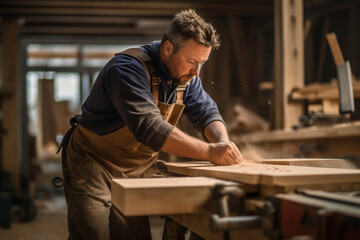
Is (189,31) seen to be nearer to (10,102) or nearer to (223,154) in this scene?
(223,154)

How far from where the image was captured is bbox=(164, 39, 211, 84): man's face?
2420 mm

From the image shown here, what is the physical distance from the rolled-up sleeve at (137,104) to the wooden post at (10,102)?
563 centimetres

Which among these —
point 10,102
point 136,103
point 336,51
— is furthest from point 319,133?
point 10,102

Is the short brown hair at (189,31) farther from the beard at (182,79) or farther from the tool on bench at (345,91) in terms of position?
the tool on bench at (345,91)

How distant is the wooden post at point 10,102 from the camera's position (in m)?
7.38

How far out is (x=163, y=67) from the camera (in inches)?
98.2

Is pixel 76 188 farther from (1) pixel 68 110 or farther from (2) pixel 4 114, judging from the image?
(1) pixel 68 110

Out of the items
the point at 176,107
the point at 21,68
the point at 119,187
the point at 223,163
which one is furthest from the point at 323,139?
the point at 21,68

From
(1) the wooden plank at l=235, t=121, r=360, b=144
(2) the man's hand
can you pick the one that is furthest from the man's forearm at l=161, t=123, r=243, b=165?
(1) the wooden plank at l=235, t=121, r=360, b=144

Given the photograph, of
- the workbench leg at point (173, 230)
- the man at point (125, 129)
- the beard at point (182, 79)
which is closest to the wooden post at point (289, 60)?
the man at point (125, 129)

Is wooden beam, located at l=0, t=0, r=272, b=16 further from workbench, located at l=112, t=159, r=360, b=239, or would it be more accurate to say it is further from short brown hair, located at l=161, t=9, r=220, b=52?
workbench, located at l=112, t=159, r=360, b=239

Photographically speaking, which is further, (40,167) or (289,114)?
(40,167)

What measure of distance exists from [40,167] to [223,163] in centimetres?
754

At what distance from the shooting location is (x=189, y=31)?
2.39 metres
